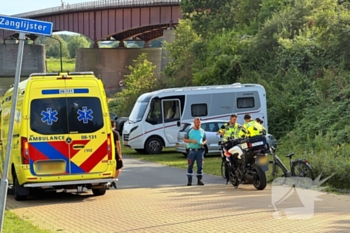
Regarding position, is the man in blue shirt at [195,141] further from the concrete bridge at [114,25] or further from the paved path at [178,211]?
the concrete bridge at [114,25]

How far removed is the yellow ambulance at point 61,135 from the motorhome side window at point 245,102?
15.2 m

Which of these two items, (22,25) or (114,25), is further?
(114,25)

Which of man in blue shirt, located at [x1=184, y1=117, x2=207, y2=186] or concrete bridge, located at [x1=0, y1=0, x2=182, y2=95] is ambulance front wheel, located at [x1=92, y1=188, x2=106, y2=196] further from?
concrete bridge, located at [x1=0, y1=0, x2=182, y2=95]

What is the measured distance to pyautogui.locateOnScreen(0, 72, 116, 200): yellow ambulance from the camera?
12305 millimetres

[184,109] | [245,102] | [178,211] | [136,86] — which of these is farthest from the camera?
[136,86]

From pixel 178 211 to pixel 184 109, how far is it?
16.4 metres

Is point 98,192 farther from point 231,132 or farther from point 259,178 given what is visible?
point 231,132

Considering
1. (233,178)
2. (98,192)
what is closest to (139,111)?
(233,178)

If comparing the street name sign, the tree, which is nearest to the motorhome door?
the street name sign

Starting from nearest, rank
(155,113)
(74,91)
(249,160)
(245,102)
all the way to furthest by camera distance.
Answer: (74,91)
(249,160)
(155,113)
(245,102)

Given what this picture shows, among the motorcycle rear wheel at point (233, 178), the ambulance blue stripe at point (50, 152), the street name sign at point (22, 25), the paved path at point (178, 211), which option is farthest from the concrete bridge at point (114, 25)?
the street name sign at point (22, 25)

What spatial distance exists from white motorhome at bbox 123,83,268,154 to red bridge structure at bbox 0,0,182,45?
29.8 m

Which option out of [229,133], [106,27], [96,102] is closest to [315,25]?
[229,133]

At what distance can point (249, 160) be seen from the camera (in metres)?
14.4
